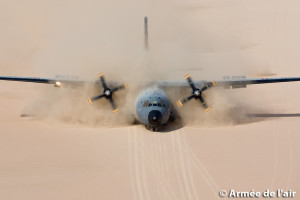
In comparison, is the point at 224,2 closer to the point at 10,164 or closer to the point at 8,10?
the point at 8,10

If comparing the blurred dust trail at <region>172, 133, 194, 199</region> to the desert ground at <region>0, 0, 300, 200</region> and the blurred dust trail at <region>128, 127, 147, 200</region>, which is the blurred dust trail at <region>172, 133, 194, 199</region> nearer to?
the desert ground at <region>0, 0, 300, 200</region>

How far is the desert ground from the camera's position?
1906 cm

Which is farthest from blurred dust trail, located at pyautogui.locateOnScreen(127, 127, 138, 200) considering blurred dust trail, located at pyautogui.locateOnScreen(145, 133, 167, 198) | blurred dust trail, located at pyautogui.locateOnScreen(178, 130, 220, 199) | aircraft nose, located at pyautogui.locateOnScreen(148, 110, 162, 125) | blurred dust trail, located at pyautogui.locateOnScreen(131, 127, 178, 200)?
blurred dust trail, located at pyautogui.locateOnScreen(178, 130, 220, 199)

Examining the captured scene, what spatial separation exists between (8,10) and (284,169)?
65.9 m

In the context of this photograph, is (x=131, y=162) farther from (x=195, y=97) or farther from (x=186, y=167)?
(x=195, y=97)

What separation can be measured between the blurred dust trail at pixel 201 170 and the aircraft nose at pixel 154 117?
7.15ft

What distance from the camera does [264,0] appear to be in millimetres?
85625

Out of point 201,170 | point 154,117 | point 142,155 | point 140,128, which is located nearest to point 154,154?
point 142,155

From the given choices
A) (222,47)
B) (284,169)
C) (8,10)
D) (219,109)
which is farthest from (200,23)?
(284,169)

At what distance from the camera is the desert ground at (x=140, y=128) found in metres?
19.1

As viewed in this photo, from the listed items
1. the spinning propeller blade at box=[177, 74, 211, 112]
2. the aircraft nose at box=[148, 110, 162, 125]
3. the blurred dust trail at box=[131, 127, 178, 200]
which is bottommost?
the blurred dust trail at box=[131, 127, 178, 200]

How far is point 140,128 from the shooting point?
28531mm

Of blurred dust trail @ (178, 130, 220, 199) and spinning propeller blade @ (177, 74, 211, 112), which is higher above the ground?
spinning propeller blade @ (177, 74, 211, 112)

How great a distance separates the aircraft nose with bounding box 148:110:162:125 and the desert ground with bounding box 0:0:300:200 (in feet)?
3.64
